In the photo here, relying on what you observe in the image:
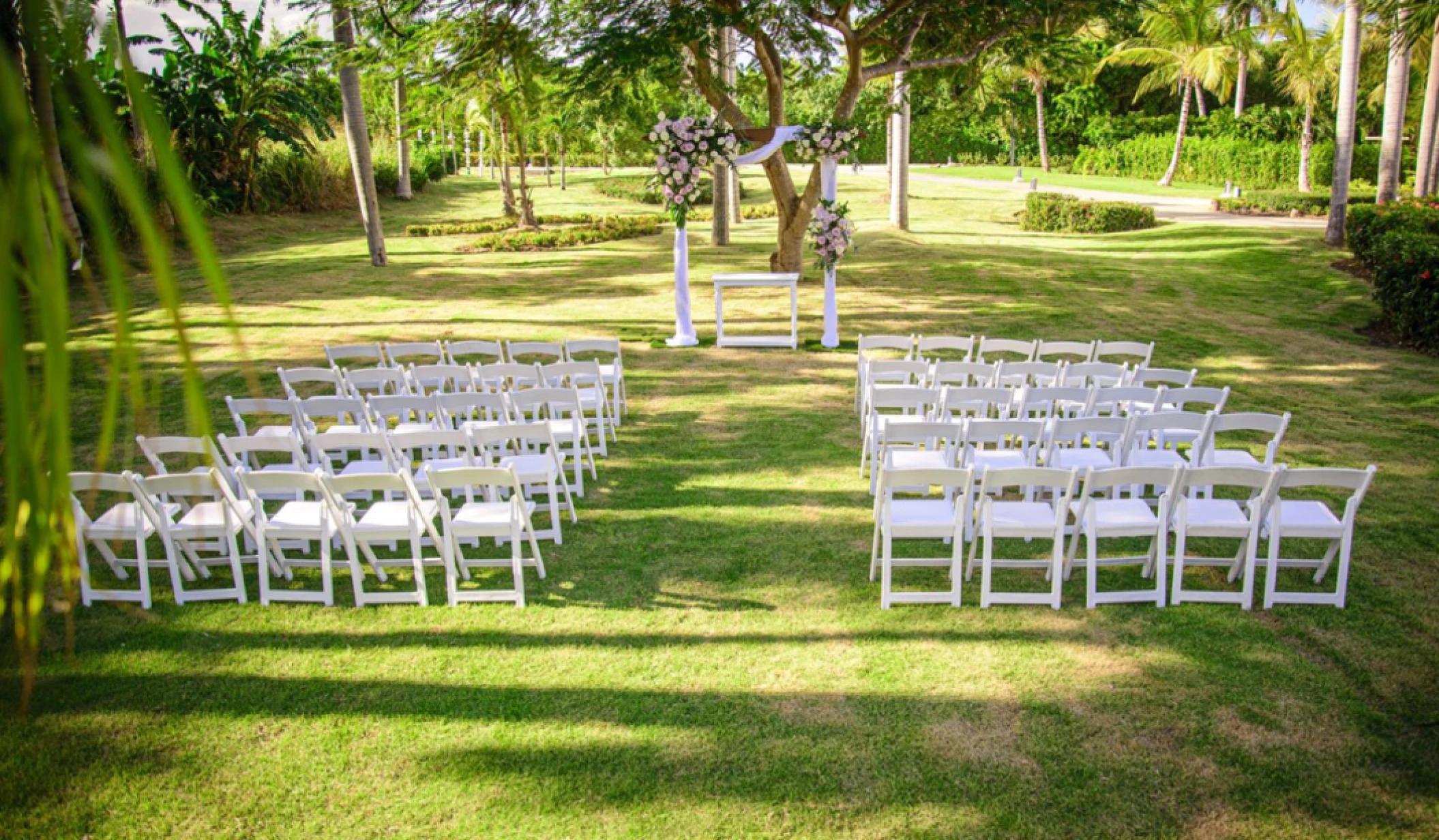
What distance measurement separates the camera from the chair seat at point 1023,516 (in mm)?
6074

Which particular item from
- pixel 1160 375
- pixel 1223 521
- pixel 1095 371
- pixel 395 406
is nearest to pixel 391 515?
pixel 395 406

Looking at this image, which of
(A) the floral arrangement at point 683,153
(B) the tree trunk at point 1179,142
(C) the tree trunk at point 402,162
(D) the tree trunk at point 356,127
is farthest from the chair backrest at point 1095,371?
(B) the tree trunk at point 1179,142

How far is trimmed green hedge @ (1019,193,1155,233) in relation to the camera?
87.9 ft

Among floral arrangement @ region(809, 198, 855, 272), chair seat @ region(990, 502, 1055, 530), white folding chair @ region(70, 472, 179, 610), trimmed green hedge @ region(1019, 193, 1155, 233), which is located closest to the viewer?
white folding chair @ region(70, 472, 179, 610)

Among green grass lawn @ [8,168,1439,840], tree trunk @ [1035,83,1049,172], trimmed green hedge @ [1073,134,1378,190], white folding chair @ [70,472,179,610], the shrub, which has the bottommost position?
green grass lawn @ [8,168,1439,840]

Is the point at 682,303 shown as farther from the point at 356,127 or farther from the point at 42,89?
the point at 42,89

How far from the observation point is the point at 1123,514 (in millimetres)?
6219

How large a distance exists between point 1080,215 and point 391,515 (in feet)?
82.7

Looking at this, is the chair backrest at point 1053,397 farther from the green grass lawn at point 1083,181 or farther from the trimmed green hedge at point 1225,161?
the trimmed green hedge at point 1225,161

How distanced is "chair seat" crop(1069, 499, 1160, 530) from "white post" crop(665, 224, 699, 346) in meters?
8.28

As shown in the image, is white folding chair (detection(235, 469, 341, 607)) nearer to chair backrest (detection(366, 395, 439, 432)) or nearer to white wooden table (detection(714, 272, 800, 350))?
chair backrest (detection(366, 395, 439, 432))

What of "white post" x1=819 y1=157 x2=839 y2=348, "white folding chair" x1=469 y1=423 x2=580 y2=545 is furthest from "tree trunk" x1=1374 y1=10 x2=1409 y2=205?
"white folding chair" x1=469 y1=423 x2=580 y2=545

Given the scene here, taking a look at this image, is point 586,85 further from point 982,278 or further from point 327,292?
point 982,278

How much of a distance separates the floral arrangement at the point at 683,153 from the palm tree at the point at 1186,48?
84.1ft
